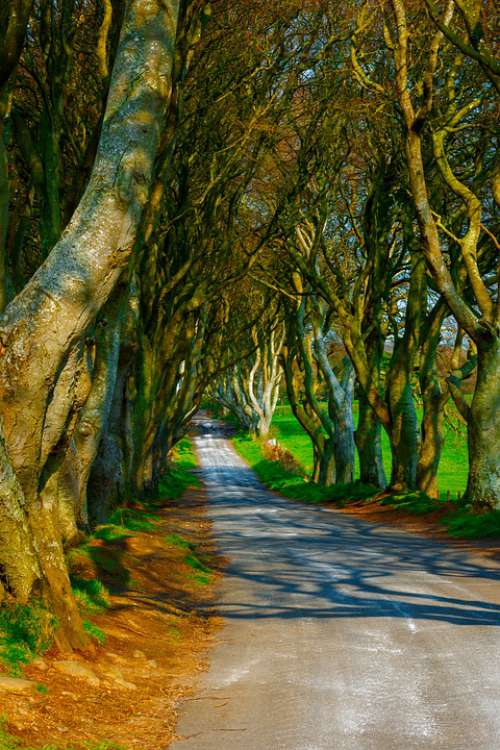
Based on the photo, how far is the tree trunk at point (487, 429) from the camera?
687 inches

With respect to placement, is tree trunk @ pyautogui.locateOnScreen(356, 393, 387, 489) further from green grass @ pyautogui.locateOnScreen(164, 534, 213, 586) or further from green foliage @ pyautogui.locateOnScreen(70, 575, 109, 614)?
green foliage @ pyautogui.locateOnScreen(70, 575, 109, 614)

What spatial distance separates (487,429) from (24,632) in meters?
12.7

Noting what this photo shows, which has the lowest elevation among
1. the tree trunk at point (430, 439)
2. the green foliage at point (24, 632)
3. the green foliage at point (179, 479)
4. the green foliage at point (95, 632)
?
the green foliage at point (179, 479)

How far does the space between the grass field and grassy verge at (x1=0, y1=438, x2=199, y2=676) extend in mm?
16357

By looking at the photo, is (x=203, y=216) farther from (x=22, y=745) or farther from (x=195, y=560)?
(x=22, y=745)

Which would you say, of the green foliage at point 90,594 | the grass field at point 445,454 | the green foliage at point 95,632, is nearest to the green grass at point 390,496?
the grass field at point 445,454

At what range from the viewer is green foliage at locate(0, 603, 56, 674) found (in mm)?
6203

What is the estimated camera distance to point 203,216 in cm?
2377

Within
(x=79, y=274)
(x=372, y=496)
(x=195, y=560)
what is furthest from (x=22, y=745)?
(x=372, y=496)

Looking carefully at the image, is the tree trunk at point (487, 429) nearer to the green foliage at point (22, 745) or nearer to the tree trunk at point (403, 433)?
the tree trunk at point (403, 433)

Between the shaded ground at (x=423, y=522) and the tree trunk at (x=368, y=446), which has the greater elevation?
the tree trunk at (x=368, y=446)

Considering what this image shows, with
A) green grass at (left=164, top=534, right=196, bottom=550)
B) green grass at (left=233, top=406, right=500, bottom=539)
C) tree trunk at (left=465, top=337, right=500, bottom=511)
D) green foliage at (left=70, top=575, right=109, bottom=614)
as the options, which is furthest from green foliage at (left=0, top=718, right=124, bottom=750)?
tree trunk at (left=465, top=337, right=500, bottom=511)

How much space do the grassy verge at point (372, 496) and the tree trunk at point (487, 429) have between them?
484 millimetres

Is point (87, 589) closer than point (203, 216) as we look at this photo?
Yes
